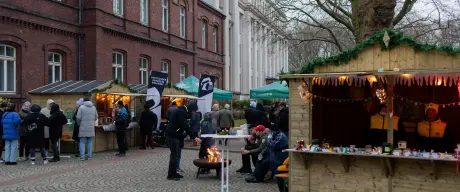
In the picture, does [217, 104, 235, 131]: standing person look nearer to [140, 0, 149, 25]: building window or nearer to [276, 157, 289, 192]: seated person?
[276, 157, 289, 192]: seated person

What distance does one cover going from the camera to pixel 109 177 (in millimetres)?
11211

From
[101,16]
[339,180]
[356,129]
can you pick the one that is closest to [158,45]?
[101,16]

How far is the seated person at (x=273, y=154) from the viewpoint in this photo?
10133 millimetres

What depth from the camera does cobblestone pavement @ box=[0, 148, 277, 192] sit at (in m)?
9.92

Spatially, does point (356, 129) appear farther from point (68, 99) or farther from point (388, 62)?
point (68, 99)

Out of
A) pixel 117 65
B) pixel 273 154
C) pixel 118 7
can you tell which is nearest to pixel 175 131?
pixel 273 154

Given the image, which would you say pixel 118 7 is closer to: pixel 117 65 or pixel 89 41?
pixel 117 65

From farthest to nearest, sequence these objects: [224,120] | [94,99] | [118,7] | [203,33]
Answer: [203,33]
[118,7]
[224,120]
[94,99]

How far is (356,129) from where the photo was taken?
11.0 metres

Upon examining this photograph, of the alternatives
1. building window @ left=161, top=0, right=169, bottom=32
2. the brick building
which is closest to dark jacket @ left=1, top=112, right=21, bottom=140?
the brick building

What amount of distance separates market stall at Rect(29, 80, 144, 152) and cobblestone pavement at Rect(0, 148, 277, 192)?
1.63 metres

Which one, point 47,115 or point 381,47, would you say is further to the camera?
point 47,115

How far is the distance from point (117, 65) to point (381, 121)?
52.9 ft

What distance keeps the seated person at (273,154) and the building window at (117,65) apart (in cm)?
1435
